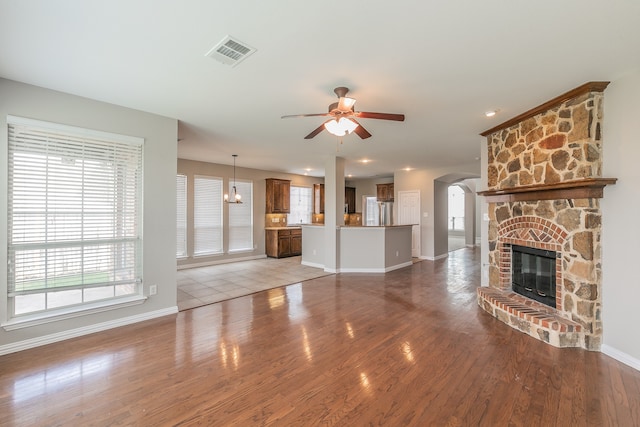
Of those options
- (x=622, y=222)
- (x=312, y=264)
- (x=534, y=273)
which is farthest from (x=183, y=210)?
(x=622, y=222)

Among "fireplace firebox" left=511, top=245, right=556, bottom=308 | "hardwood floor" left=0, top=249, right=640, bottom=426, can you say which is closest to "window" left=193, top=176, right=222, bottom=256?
"hardwood floor" left=0, top=249, right=640, bottom=426

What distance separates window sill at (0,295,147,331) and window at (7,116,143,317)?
0.10 feet

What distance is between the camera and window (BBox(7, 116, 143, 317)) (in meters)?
2.85

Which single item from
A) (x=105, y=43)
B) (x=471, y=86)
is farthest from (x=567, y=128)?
(x=105, y=43)

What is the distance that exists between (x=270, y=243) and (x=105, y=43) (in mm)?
6791

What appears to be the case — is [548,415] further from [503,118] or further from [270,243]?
[270,243]

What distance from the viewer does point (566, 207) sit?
3.03 meters

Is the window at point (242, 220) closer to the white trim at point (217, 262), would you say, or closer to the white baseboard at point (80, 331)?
the white trim at point (217, 262)

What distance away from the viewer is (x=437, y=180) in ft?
26.5

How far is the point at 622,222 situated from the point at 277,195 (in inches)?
291

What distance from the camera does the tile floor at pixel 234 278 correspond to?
15.0 ft

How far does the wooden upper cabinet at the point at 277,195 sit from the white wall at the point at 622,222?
23.6 ft

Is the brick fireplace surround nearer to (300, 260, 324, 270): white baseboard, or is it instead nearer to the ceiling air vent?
the ceiling air vent

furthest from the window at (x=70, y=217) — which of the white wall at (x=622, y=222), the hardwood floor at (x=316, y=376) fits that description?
the white wall at (x=622, y=222)
